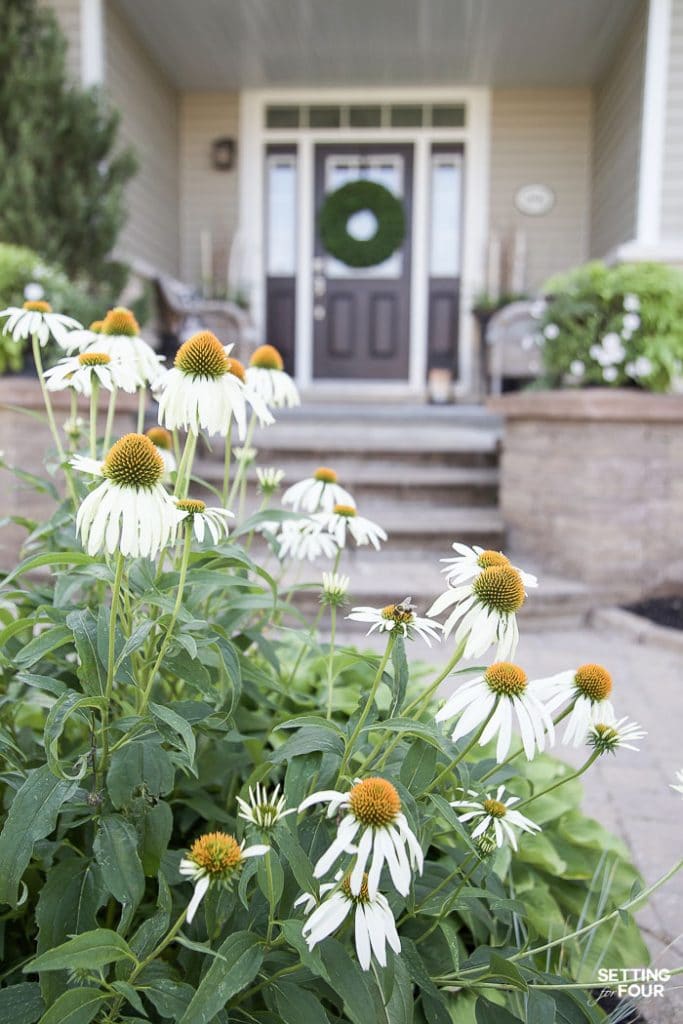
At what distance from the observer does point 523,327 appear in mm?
6184

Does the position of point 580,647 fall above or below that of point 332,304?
below

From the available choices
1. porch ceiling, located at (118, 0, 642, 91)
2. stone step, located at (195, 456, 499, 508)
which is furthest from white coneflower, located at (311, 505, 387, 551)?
porch ceiling, located at (118, 0, 642, 91)

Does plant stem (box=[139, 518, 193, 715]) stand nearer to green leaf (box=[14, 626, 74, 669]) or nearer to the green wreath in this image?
green leaf (box=[14, 626, 74, 669])

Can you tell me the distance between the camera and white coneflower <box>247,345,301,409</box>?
121cm

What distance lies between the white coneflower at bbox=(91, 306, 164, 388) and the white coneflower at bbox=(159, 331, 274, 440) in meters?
0.26

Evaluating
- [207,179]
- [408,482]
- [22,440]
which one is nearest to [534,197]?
[207,179]

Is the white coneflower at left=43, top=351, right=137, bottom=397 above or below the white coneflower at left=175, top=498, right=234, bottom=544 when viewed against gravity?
above

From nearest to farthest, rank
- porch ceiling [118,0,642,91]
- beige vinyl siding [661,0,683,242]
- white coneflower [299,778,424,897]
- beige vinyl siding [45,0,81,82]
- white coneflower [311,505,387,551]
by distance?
1. white coneflower [299,778,424,897]
2. white coneflower [311,505,387,551]
3. beige vinyl siding [661,0,683,242]
4. beige vinyl siding [45,0,81,82]
5. porch ceiling [118,0,642,91]

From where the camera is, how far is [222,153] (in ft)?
23.1

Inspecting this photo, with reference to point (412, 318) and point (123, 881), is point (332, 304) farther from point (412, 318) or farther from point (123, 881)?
point (123, 881)

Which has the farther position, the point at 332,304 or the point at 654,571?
the point at 332,304

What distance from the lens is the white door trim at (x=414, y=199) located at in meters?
6.84

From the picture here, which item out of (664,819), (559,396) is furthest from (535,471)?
(664,819)

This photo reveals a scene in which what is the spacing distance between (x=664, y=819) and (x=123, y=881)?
1.32 metres
